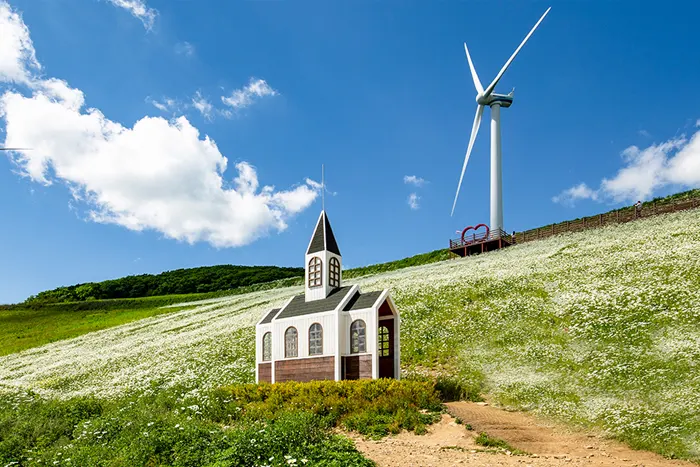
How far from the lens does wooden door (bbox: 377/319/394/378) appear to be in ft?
84.2

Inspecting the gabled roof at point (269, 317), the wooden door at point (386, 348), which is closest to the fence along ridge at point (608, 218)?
the wooden door at point (386, 348)

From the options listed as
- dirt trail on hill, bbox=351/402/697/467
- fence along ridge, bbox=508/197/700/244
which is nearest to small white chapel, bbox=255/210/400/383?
dirt trail on hill, bbox=351/402/697/467

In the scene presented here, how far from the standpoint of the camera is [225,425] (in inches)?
773

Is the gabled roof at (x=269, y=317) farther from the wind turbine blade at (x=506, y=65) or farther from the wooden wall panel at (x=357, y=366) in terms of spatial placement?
the wind turbine blade at (x=506, y=65)

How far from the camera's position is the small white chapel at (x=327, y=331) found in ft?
81.0

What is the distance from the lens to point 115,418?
19.1 m

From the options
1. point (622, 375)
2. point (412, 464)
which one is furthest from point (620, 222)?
point (412, 464)

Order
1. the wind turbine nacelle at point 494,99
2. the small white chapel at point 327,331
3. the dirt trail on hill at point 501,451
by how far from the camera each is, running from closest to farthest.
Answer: the dirt trail on hill at point 501,451 → the small white chapel at point 327,331 → the wind turbine nacelle at point 494,99

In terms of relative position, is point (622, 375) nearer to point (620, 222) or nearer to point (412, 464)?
point (412, 464)

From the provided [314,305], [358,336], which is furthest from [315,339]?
[358,336]

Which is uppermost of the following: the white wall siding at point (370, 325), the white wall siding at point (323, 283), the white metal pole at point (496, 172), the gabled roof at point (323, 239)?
the white metal pole at point (496, 172)

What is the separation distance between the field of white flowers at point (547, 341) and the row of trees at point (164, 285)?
43299 millimetres

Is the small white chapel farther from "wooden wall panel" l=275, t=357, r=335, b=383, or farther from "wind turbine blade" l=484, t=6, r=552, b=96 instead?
"wind turbine blade" l=484, t=6, r=552, b=96

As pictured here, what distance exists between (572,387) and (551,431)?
11.8 feet
